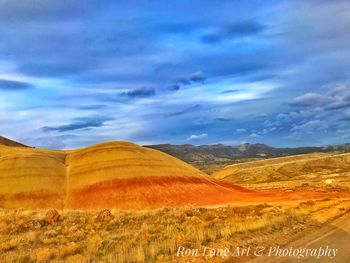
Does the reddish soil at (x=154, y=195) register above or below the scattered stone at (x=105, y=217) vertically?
above

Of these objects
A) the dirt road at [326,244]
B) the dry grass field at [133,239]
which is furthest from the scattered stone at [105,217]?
the dirt road at [326,244]

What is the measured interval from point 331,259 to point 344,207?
22.5 metres

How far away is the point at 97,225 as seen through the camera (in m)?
Answer: 29.7

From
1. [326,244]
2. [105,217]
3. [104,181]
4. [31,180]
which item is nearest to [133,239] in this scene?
[326,244]

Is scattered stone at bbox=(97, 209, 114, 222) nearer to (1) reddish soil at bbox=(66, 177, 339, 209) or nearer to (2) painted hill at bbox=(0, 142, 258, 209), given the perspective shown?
(1) reddish soil at bbox=(66, 177, 339, 209)

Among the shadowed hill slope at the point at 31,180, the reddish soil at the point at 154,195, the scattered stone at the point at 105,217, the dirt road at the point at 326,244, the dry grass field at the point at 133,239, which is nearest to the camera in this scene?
the dirt road at the point at 326,244

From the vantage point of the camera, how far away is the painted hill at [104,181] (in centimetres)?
5812

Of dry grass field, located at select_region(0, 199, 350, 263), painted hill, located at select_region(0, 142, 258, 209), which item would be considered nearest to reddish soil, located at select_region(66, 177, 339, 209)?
painted hill, located at select_region(0, 142, 258, 209)

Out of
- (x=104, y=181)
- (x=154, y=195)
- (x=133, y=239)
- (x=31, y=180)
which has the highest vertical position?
(x=31, y=180)

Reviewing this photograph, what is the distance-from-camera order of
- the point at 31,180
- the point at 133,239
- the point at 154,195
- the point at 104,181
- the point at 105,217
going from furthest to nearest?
the point at 104,181 < the point at 31,180 < the point at 154,195 < the point at 105,217 < the point at 133,239

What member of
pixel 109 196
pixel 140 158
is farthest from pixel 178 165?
pixel 109 196

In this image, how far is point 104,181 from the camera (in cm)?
6228

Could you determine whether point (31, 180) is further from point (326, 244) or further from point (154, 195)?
point (326, 244)

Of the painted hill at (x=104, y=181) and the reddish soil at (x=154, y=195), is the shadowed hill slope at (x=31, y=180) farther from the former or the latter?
the reddish soil at (x=154, y=195)
